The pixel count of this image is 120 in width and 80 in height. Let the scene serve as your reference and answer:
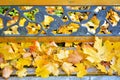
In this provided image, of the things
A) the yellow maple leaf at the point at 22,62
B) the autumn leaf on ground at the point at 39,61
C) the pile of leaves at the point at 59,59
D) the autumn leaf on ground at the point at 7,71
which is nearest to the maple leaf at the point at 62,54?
the pile of leaves at the point at 59,59

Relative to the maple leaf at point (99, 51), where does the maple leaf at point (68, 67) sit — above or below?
below

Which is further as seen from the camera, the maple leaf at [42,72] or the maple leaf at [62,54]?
the maple leaf at [62,54]

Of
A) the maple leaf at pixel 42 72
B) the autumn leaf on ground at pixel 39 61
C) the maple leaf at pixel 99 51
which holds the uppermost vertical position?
the maple leaf at pixel 99 51

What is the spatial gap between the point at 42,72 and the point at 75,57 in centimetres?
34

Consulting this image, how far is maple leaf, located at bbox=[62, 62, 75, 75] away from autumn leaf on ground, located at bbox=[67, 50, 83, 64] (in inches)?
1.8

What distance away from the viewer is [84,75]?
2471 millimetres

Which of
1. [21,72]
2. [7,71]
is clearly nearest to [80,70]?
[21,72]

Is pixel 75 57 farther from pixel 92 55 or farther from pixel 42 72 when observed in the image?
pixel 42 72

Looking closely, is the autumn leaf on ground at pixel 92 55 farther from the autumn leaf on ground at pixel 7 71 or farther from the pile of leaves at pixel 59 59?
the autumn leaf on ground at pixel 7 71

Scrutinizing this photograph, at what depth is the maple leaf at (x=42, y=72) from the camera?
8.01ft

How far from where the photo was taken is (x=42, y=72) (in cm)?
246

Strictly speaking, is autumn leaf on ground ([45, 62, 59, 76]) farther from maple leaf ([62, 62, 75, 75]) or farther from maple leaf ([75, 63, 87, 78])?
maple leaf ([75, 63, 87, 78])

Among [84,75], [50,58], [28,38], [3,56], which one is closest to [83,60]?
[84,75]

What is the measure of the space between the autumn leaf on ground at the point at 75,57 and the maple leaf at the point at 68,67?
1.8 inches
